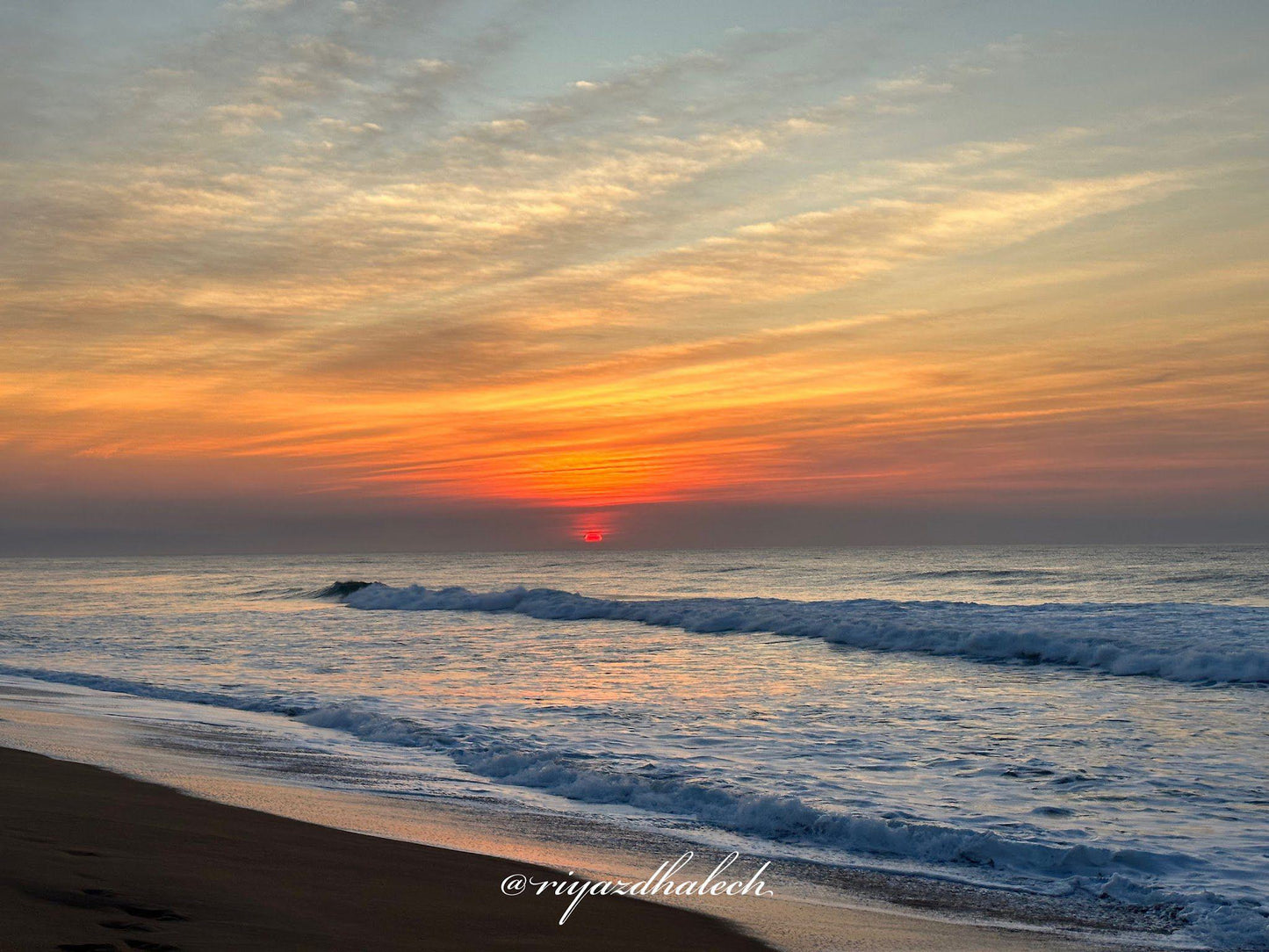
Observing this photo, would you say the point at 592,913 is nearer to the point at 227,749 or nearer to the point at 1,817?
the point at 1,817

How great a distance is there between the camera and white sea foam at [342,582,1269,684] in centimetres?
1806

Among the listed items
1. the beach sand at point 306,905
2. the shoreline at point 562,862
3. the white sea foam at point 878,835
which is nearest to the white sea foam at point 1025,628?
the white sea foam at point 878,835

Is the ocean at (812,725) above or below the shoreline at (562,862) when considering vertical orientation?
below

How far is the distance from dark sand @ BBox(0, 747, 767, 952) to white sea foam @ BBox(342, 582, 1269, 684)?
1525cm

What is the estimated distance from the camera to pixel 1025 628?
23.2 m

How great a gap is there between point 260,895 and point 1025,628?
2164 centimetres

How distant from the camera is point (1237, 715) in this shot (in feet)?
42.4

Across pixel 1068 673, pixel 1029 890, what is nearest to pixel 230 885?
pixel 1029 890

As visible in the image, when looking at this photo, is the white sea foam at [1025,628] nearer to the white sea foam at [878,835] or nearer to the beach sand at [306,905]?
the white sea foam at [878,835]

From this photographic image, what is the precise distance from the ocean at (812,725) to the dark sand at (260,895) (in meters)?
1.94

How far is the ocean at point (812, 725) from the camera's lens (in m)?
7.13

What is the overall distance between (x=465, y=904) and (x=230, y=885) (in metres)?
1.26

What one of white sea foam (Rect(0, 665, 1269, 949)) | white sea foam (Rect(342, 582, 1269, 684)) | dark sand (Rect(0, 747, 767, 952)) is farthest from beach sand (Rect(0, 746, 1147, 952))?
white sea foam (Rect(342, 582, 1269, 684))

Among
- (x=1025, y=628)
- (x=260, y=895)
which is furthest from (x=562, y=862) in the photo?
(x=1025, y=628)
